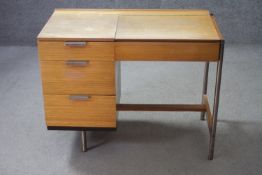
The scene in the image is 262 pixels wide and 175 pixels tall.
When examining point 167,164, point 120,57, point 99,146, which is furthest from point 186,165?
point 120,57

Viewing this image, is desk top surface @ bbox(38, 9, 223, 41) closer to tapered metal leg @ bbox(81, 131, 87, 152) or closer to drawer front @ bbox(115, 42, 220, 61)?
drawer front @ bbox(115, 42, 220, 61)

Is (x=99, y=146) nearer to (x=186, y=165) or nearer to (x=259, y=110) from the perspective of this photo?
(x=186, y=165)

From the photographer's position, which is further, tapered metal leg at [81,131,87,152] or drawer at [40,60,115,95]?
tapered metal leg at [81,131,87,152]

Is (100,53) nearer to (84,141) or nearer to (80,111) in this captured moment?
(80,111)

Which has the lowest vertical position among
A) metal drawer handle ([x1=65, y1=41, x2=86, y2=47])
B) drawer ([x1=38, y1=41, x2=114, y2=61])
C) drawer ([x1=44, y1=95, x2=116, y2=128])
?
drawer ([x1=44, y1=95, x2=116, y2=128])

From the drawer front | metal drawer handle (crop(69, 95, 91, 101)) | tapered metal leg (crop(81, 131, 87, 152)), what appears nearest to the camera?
the drawer front

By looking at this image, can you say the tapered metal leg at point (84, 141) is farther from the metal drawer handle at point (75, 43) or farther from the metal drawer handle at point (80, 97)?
the metal drawer handle at point (75, 43)

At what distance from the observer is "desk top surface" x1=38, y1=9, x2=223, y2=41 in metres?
2.40

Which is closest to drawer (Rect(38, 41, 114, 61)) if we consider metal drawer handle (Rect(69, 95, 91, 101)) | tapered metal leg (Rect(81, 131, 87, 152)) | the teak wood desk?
the teak wood desk

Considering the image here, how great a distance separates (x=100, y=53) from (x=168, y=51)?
367 mm

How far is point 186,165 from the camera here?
2643 mm

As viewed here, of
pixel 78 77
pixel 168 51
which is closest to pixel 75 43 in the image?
pixel 78 77

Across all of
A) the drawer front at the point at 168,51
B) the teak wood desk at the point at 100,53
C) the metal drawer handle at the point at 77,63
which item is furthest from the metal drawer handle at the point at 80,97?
the drawer front at the point at 168,51

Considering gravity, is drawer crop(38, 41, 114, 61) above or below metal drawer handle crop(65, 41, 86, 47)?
below
